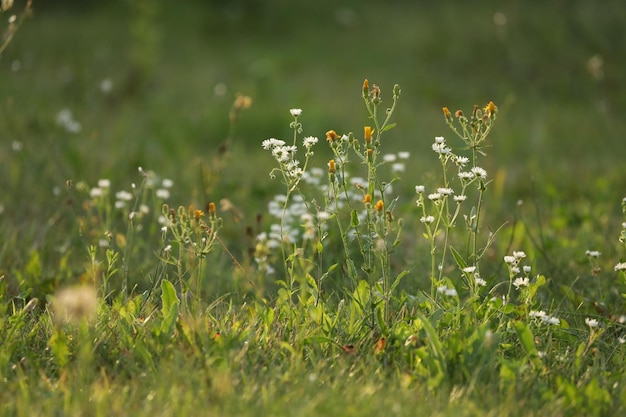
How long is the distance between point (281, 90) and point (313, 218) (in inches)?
181

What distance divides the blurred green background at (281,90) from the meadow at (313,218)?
35 millimetres

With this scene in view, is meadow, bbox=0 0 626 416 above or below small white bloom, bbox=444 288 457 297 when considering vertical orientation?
below

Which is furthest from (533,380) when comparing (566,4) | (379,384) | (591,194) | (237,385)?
(566,4)

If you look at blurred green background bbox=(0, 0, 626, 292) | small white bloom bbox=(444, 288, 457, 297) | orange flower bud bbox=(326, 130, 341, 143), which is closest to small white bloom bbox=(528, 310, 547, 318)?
small white bloom bbox=(444, 288, 457, 297)

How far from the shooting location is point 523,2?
1062 cm

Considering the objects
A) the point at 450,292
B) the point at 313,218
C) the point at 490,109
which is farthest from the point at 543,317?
the point at 313,218

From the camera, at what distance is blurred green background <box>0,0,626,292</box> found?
472 centimetres

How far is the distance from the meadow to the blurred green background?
4 cm

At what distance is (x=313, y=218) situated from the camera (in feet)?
9.77

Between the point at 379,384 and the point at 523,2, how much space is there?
951 centimetres

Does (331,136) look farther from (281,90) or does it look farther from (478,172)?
(281,90)

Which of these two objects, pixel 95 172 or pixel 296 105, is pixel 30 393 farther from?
pixel 296 105

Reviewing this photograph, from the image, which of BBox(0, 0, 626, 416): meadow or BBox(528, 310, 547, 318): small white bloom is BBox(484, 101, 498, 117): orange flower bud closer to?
BBox(0, 0, 626, 416): meadow

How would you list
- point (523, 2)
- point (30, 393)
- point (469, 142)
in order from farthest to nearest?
point (523, 2), point (469, 142), point (30, 393)
